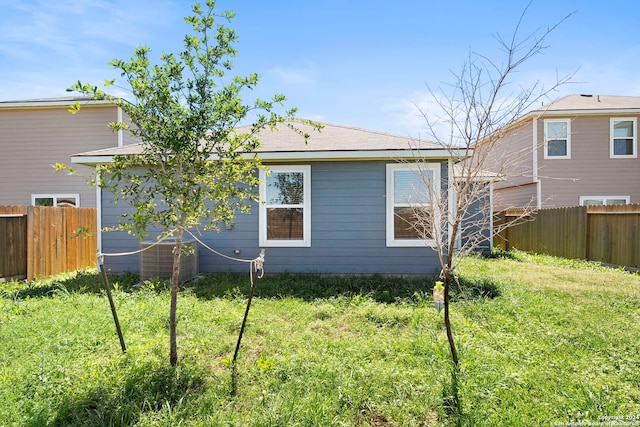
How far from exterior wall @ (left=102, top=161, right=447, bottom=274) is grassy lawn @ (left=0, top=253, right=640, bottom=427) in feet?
4.34

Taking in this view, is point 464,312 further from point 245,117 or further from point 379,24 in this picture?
point 379,24

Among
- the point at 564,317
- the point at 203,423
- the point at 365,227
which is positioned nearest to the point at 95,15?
the point at 365,227

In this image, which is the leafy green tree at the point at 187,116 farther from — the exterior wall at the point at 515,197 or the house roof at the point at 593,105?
the exterior wall at the point at 515,197

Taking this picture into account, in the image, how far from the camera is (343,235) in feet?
23.0

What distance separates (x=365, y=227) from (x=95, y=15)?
661 centimetres

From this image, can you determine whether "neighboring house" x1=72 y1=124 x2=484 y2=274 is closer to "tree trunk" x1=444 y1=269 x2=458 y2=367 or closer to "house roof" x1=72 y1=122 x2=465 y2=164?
"house roof" x1=72 y1=122 x2=465 y2=164

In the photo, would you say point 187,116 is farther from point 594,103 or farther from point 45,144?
point 594,103

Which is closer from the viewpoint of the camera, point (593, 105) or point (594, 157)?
point (594, 157)

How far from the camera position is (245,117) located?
3121mm

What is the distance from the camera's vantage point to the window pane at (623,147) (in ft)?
42.4

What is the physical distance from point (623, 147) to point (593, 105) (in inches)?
75.8

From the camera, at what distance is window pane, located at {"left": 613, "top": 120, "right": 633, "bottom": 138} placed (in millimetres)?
12938

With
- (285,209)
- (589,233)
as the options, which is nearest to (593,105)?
(589,233)

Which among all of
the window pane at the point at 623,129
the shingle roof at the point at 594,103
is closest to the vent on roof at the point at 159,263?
the shingle roof at the point at 594,103
